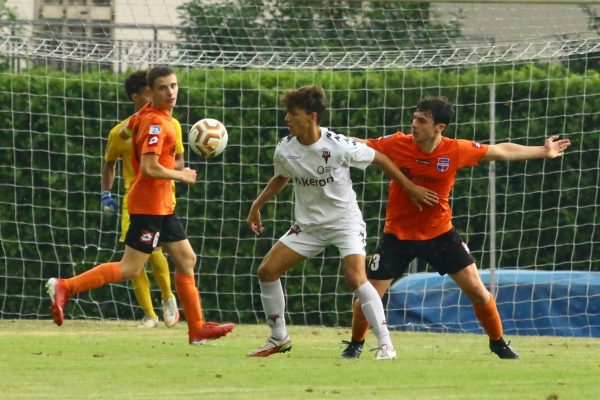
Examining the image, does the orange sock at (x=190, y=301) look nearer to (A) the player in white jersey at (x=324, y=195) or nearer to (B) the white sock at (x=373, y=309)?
(A) the player in white jersey at (x=324, y=195)

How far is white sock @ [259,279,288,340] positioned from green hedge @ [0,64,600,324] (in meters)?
5.58

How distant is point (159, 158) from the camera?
1009 centimetres

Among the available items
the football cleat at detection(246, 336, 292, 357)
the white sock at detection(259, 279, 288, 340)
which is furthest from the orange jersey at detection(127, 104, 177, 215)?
the football cleat at detection(246, 336, 292, 357)

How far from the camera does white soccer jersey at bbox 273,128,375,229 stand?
9391 millimetres

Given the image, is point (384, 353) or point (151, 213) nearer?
point (384, 353)

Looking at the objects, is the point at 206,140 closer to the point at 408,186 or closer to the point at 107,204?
the point at 408,186

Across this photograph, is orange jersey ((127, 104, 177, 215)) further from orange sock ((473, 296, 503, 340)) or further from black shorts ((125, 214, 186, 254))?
orange sock ((473, 296, 503, 340))

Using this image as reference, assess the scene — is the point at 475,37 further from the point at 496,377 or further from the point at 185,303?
the point at 496,377

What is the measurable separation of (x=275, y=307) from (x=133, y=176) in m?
2.95

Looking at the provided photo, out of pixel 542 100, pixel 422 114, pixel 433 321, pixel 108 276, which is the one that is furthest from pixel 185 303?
pixel 542 100

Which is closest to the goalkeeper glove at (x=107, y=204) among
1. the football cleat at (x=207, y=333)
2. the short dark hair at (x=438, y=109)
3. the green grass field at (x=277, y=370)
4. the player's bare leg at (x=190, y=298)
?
the green grass field at (x=277, y=370)

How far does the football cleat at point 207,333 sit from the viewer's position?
403 inches

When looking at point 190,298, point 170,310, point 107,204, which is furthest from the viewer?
point 170,310

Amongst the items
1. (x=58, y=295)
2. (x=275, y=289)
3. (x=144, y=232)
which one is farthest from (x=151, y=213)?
(x=275, y=289)
